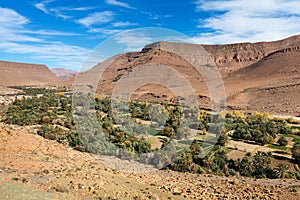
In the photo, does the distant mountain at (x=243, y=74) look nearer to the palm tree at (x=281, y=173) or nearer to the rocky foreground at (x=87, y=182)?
the rocky foreground at (x=87, y=182)

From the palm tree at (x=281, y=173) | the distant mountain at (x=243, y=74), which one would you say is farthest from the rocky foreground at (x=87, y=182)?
the distant mountain at (x=243, y=74)

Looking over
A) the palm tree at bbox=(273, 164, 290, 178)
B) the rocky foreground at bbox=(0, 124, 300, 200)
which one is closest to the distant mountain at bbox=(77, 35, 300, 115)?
the rocky foreground at bbox=(0, 124, 300, 200)

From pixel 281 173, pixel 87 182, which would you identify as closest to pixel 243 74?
pixel 281 173

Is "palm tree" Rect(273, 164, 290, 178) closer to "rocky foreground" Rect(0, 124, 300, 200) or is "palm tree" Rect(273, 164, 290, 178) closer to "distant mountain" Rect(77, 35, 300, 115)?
"rocky foreground" Rect(0, 124, 300, 200)

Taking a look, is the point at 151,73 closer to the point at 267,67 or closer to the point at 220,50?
the point at 267,67

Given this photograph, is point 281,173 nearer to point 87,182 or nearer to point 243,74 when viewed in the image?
point 87,182

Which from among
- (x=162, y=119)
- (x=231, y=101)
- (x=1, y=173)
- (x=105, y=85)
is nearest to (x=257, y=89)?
(x=231, y=101)

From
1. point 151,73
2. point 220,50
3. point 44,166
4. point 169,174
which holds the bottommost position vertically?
point 169,174

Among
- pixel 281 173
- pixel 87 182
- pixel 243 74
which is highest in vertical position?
pixel 243 74

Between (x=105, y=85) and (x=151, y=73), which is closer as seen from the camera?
(x=151, y=73)
